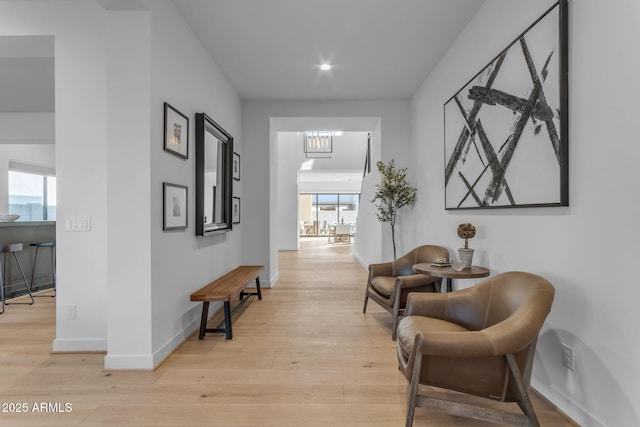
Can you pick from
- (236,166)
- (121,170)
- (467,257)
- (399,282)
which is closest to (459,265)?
(467,257)

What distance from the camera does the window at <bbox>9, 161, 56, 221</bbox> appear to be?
681 cm

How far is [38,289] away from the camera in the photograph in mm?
4656

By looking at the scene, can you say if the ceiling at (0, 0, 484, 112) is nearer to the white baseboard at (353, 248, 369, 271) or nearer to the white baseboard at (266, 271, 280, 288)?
the white baseboard at (266, 271, 280, 288)

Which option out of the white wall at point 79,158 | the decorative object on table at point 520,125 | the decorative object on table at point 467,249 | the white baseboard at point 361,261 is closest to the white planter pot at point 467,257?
the decorative object on table at point 467,249

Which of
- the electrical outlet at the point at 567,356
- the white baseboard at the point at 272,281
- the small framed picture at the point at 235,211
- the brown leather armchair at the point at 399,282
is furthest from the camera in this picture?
the white baseboard at the point at 272,281

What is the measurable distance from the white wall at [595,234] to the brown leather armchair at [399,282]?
3.18 ft

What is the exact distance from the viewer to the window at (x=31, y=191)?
6809 millimetres

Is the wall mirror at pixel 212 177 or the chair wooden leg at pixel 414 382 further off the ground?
the wall mirror at pixel 212 177

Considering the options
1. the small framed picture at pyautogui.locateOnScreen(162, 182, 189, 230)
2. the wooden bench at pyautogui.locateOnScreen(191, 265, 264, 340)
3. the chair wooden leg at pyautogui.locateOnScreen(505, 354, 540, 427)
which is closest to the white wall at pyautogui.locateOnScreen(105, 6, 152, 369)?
the small framed picture at pyautogui.locateOnScreen(162, 182, 189, 230)

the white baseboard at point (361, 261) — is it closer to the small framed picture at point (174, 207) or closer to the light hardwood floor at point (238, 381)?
the light hardwood floor at point (238, 381)

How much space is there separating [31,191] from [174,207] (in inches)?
279

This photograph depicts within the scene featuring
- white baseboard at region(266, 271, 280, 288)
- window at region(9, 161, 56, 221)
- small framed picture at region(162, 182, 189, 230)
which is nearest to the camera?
small framed picture at region(162, 182, 189, 230)

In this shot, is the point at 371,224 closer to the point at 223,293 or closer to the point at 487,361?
the point at 223,293

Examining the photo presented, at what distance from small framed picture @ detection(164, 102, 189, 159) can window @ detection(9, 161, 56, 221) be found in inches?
251
